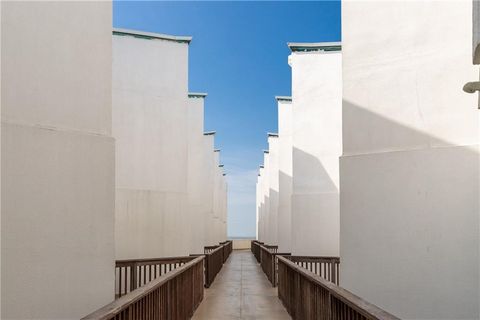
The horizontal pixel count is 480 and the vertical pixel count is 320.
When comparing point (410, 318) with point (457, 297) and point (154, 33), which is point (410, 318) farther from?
point (154, 33)

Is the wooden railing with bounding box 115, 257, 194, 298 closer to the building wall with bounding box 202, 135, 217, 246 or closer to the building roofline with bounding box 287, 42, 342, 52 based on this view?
the building roofline with bounding box 287, 42, 342, 52

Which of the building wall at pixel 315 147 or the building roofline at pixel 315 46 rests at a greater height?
the building roofline at pixel 315 46

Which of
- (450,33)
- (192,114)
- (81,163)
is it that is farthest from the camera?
(192,114)

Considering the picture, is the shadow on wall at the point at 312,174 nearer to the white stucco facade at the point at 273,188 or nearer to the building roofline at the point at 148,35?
the building roofline at the point at 148,35

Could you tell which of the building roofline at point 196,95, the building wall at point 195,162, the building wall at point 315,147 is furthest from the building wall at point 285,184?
the building wall at point 315,147

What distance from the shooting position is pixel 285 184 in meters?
18.3

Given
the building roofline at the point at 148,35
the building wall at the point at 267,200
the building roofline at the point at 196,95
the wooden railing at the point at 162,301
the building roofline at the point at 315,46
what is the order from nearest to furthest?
the wooden railing at the point at 162,301 → the building roofline at the point at 148,35 → the building roofline at the point at 315,46 → the building roofline at the point at 196,95 → the building wall at the point at 267,200

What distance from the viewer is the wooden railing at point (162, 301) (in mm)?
3258

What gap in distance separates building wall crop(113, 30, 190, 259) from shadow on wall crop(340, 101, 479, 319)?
5946mm

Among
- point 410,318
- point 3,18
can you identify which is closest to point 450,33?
point 410,318

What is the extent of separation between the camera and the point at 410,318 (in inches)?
217

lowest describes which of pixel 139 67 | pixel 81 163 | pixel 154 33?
pixel 81 163

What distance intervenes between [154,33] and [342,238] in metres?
7.88

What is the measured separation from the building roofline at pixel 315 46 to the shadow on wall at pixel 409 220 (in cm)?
790
